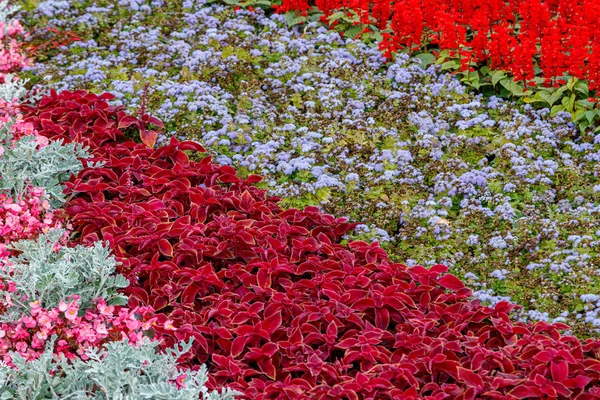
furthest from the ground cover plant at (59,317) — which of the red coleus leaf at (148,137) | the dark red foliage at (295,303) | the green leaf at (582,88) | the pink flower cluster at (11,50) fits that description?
the green leaf at (582,88)

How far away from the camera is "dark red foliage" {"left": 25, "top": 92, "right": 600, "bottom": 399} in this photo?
3148 mm

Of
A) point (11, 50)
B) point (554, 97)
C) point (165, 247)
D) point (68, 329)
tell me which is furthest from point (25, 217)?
point (554, 97)

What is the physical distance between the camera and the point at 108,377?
111 inches

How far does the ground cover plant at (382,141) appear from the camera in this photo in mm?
4332

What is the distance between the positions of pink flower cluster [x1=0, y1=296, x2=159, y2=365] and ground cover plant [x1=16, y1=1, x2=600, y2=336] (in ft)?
5.51

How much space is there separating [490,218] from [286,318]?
1.63m

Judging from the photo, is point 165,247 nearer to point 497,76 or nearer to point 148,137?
point 148,137

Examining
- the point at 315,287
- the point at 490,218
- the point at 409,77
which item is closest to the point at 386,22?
the point at 409,77

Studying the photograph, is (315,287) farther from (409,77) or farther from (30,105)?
(30,105)

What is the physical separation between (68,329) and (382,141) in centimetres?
268

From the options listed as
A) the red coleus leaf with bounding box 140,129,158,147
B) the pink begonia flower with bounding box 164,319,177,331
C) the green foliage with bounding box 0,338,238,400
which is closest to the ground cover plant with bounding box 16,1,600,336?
the red coleus leaf with bounding box 140,129,158,147

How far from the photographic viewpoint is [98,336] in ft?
10.5

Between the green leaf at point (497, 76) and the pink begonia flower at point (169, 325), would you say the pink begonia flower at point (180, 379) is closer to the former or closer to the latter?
the pink begonia flower at point (169, 325)

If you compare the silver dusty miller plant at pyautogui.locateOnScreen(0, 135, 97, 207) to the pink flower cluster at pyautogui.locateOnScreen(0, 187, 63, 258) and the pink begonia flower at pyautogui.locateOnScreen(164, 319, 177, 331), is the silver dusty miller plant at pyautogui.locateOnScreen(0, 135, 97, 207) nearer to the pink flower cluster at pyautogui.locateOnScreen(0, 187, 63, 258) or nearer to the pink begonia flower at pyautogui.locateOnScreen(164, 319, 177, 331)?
the pink flower cluster at pyautogui.locateOnScreen(0, 187, 63, 258)
